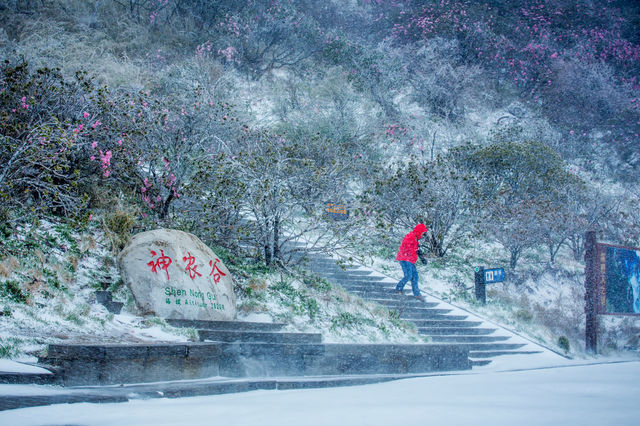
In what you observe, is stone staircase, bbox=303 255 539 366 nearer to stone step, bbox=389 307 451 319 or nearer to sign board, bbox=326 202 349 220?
stone step, bbox=389 307 451 319

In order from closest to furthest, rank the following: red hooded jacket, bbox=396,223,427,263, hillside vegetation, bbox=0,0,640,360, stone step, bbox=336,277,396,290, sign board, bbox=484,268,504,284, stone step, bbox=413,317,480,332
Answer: hillside vegetation, bbox=0,0,640,360 < stone step, bbox=413,317,480,332 < red hooded jacket, bbox=396,223,427,263 < stone step, bbox=336,277,396,290 < sign board, bbox=484,268,504,284

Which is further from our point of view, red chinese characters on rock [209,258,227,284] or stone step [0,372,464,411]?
red chinese characters on rock [209,258,227,284]

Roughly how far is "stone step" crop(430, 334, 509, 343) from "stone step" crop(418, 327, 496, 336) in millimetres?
134

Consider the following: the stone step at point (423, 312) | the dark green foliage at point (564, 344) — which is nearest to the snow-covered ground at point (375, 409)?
the stone step at point (423, 312)

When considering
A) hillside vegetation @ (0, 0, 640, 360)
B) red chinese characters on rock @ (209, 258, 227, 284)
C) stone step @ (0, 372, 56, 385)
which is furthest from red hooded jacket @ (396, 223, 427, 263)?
stone step @ (0, 372, 56, 385)

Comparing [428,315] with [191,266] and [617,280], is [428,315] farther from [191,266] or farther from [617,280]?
[191,266]

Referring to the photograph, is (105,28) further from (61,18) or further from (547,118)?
(547,118)

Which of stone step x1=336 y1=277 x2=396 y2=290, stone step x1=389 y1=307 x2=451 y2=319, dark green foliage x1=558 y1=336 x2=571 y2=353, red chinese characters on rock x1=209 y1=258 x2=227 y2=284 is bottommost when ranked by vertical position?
dark green foliage x1=558 y1=336 x2=571 y2=353

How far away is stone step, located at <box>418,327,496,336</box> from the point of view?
10680 mm

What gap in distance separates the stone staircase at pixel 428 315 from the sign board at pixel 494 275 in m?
1.02

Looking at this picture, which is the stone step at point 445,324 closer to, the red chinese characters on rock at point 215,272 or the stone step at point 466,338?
the stone step at point 466,338

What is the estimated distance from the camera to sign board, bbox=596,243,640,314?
444 inches

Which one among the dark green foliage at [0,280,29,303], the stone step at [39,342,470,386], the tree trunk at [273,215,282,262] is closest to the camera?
the stone step at [39,342,470,386]

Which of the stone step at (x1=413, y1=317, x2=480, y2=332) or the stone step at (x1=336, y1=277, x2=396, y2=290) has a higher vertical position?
the stone step at (x1=336, y1=277, x2=396, y2=290)
